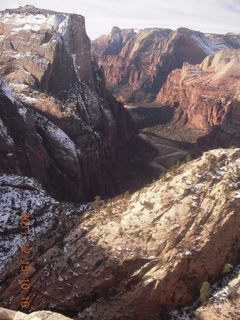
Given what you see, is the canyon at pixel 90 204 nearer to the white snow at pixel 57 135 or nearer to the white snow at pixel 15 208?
the white snow at pixel 15 208

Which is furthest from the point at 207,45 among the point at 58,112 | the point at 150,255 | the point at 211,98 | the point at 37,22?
the point at 150,255

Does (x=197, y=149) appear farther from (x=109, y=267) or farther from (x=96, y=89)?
(x=109, y=267)

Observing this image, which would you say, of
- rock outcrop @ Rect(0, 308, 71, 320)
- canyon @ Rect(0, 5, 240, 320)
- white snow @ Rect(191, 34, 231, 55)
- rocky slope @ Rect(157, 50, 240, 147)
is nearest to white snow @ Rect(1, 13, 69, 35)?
canyon @ Rect(0, 5, 240, 320)

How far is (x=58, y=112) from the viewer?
186 ft

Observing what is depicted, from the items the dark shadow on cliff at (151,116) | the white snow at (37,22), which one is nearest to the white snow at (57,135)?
the white snow at (37,22)

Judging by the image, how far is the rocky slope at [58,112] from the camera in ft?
146

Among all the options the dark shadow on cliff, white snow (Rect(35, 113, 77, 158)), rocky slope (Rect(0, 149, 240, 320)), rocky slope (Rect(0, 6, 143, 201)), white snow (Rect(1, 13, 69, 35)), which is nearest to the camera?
rocky slope (Rect(0, 149, 240, 320))

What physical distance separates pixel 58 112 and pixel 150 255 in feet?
131

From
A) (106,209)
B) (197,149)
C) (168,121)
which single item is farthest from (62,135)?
(168,121)

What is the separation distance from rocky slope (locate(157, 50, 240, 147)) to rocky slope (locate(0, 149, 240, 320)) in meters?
71.5

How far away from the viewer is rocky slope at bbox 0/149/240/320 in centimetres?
2039

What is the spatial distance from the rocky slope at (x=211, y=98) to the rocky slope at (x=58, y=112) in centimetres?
2893

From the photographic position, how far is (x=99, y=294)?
2114 cm

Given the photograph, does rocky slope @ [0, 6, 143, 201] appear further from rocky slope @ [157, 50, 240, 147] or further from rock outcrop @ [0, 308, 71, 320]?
rocky slope @ [157, 50, 240, 147]
